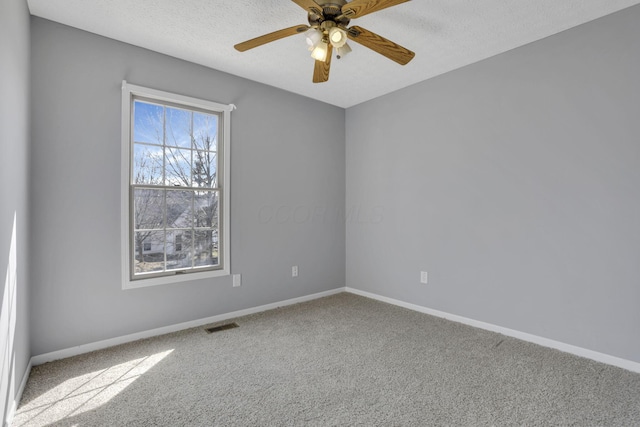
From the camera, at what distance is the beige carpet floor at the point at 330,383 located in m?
1.76

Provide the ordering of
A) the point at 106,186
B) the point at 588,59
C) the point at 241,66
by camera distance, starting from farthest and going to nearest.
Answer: the point at 241,66 < the point at 106,186 < the point at 588,59

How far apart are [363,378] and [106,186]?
241 cm

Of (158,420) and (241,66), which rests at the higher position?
(241,66)

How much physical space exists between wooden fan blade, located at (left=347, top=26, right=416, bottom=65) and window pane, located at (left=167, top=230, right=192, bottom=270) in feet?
7.25

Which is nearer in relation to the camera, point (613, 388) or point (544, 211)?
point (613, 388)

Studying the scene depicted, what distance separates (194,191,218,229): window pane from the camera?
3.19m

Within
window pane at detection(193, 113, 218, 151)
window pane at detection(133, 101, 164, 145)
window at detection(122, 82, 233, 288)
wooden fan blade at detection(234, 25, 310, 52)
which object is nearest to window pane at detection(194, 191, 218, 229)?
window at detection(122, 82, 233, 288)

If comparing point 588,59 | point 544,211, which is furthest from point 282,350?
point 588,59

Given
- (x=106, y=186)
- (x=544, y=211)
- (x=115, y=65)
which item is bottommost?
(x=544, y=211)

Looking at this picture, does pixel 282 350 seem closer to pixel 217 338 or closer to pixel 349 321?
pixel 217 338

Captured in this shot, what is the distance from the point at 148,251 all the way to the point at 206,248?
0.52 m

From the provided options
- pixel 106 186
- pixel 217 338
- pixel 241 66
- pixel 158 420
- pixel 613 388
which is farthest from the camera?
pixel 241 66

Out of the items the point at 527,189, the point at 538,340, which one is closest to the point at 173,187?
the point at 527,189

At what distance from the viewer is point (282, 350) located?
2.59 metres
